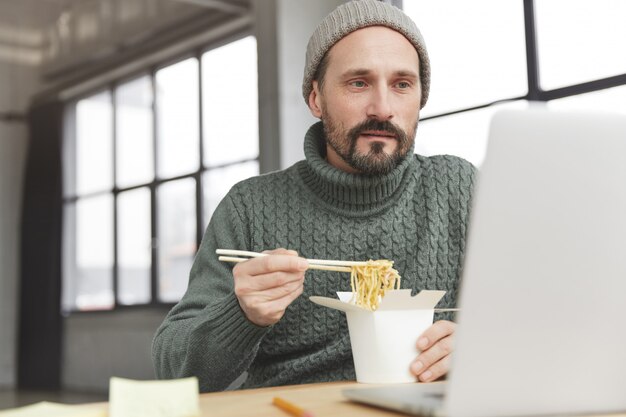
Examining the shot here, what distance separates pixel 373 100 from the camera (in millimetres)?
1500

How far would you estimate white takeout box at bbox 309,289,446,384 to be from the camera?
1002mm

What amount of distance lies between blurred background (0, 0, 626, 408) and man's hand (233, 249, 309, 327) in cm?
282

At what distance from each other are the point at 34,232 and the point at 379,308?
432 centimetres

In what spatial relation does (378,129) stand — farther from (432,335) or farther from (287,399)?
(287,399)

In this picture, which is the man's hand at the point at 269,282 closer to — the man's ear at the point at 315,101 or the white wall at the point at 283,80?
the man's ear at the point at 315,101

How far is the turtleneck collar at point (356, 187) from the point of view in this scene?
1520 mm

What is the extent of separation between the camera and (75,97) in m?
5.13

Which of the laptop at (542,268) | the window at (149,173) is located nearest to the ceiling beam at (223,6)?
the window at (149,173)

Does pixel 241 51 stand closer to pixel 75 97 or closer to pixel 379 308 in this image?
pixel 75 97

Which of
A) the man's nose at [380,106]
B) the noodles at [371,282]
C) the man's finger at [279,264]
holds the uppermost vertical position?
the man's nose at [380,106]

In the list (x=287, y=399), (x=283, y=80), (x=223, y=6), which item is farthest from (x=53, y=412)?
(x=223, y=6)

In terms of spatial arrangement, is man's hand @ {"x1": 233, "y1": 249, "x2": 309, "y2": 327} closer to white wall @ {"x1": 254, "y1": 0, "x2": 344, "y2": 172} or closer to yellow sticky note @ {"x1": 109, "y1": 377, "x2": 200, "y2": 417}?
yellow sticky note @ {"x1": 109, "y1": 377, "x2": 200, "y2": 417}

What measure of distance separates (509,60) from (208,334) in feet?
7.41

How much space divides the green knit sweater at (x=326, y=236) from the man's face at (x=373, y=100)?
0.05 metres
